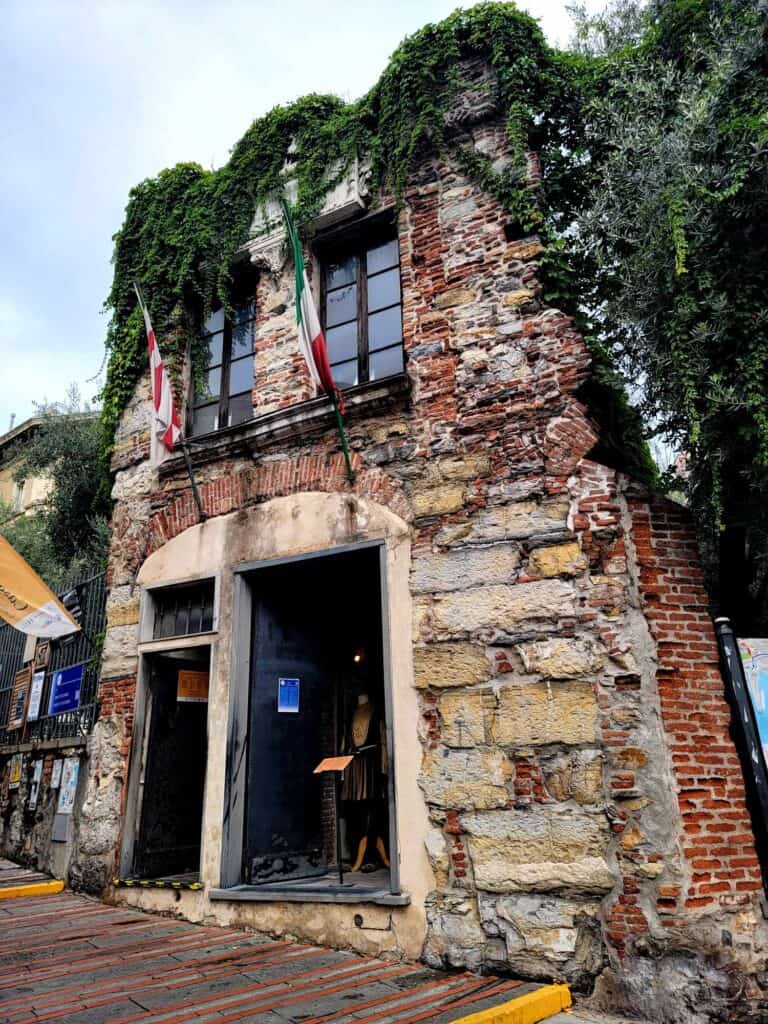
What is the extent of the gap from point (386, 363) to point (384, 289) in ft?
2.72

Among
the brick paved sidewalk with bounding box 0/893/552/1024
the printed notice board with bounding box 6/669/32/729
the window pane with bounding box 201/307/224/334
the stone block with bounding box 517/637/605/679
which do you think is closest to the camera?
the brick paved sidewalk with bounding box 0/893/552/1024

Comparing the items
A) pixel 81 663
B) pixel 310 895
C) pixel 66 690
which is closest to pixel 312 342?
pixel 310 895

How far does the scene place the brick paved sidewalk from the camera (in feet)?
12.0

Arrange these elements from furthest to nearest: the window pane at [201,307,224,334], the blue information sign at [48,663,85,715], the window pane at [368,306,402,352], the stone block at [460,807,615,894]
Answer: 1. the blue information sign at [48,663,85,715]
2. the window pane at [201,307,224,334]
3. the window pane at [368,306,402,352]
4. the stone block at [460,807,615,894]

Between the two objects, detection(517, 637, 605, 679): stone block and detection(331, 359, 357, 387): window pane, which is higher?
detection(331, 359, 357, 387): window pane

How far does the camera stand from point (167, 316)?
7.98 metres

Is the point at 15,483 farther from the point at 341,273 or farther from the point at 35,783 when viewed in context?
the point at 341,273

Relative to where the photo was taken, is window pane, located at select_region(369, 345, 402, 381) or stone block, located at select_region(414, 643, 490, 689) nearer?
stone block, located at select_region(414, 643, 490, 689)

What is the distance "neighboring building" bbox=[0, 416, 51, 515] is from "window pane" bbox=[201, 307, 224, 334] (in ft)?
→ 49.3

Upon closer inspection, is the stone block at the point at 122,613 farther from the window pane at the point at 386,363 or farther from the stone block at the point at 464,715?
the stone block at the point at 464,715

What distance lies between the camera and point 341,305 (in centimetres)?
713

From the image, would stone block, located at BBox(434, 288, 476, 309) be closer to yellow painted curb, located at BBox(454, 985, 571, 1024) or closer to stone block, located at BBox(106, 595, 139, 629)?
stone block, located at BBox(106, 595, 139, 629)

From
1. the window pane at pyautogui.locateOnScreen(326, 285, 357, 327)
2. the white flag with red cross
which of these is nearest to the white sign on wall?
the white flag with red cross

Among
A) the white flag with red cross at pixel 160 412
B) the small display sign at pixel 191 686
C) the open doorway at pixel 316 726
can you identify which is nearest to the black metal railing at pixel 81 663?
the small display sign at pixel 191 686
